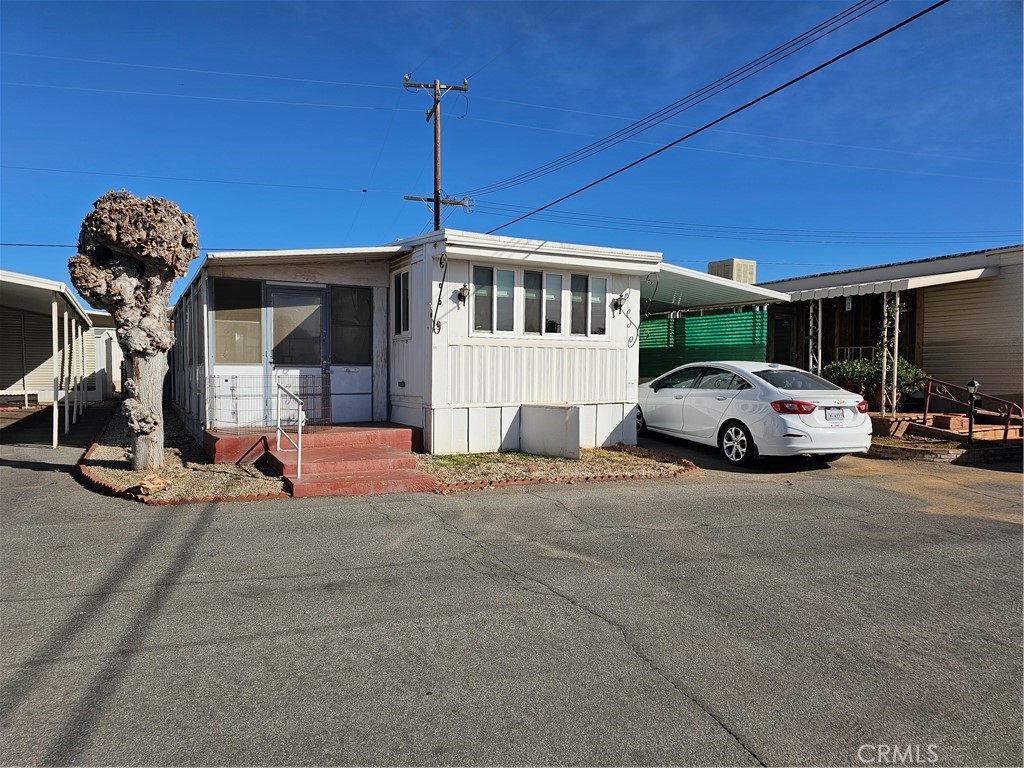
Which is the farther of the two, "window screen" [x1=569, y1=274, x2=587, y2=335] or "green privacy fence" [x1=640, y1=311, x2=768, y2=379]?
"green privacy fence" [x1=640, y1=311, x2=768, y2=379]

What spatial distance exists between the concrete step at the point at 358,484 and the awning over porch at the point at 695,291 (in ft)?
19.7

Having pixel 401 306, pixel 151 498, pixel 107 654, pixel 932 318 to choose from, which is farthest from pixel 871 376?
pixel 107 654

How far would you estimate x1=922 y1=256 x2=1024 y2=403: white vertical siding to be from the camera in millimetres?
14078

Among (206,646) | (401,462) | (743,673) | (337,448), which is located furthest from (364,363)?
(743,673)

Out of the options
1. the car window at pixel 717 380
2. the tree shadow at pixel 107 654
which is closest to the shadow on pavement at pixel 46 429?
the tree shadow at pixel 107 654

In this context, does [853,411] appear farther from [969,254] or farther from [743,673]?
[969,254]

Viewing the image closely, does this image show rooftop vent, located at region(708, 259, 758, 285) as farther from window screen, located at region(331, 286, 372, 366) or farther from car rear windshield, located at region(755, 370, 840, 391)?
window screen, located at region(331, 286, 372, 366)

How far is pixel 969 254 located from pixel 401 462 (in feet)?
47.5

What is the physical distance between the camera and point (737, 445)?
9906mm

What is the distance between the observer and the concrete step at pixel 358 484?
728cm

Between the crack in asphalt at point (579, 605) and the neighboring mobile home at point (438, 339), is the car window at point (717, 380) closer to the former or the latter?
the neighboring mobile home at point (438, 339)

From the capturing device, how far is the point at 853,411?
Result: 30.6ft

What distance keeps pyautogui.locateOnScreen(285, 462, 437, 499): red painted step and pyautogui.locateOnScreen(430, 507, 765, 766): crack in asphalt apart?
1.28 meters

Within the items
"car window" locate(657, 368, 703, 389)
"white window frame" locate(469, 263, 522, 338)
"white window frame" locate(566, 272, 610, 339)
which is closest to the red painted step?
"white window frame" locate(469, 263, 522, 338)
